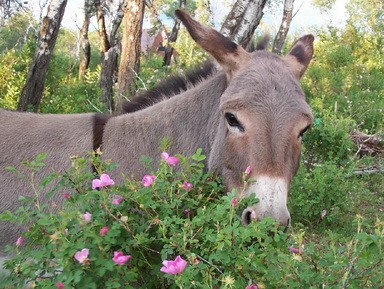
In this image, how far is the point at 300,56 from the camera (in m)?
4.01

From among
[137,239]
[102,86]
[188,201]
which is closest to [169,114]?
[188,201]

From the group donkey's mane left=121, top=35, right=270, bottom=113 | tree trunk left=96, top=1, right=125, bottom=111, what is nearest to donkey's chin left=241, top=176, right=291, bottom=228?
donkey's mane left=121, top=35, right=270, bottom=113

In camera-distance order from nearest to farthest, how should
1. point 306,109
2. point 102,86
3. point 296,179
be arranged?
point 306,109
point 296,179
point 102,86

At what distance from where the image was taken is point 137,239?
2.23 meters

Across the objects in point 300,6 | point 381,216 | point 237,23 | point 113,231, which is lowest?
point 381,216

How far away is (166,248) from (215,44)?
173 cm

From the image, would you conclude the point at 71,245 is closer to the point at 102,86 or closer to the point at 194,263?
the point at 194,263

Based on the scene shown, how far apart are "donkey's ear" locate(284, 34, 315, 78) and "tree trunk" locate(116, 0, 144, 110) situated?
5347 mm

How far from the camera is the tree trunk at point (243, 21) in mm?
6617

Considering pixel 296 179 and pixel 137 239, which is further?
pixel 296 179

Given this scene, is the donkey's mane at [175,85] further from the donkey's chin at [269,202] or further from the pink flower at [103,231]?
the pink flower at [103,231]

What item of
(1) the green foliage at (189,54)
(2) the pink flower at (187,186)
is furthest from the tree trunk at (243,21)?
(2) the pink flower at (187,186)

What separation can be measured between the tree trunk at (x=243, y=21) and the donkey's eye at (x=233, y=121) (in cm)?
347

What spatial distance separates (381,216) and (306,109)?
4.33 meters
